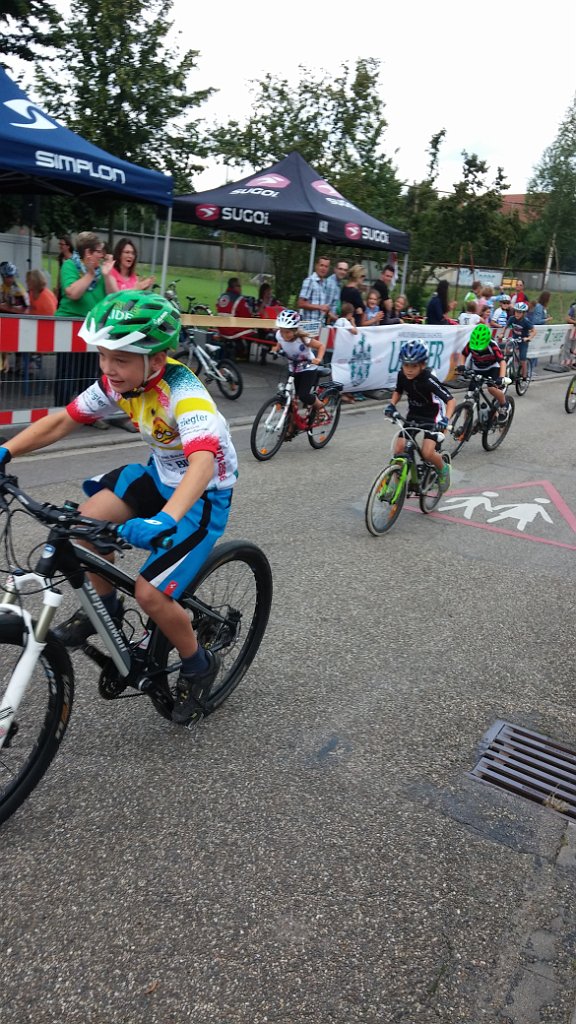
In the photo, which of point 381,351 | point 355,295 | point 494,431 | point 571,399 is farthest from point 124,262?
point 571,399

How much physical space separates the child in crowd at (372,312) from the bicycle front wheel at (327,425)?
195 inches

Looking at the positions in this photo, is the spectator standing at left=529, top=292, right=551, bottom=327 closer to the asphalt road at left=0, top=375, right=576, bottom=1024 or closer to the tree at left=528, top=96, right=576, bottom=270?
the asphalt road at left=0, top=375, right=576, bottom=1024

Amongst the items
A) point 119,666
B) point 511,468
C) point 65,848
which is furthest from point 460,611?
point 511,468

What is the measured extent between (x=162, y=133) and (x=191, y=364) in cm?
726

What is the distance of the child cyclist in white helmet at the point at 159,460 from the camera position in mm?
2893

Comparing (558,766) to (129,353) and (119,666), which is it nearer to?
(119,666)

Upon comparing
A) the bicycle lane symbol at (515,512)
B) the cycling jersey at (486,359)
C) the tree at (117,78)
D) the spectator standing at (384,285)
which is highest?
the tree at (117,78)

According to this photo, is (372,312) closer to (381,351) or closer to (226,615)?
(381,351)

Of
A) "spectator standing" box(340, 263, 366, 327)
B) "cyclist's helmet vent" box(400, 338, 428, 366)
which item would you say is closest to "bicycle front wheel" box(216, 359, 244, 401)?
"spectator standing" box(340, 263, 366, 327)

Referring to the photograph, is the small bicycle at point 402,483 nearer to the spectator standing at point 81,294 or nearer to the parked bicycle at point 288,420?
the parked bicycle at point 288,420

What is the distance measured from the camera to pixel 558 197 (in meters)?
63.0

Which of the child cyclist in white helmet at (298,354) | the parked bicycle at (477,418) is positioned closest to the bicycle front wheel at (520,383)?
the parked bicycle at (477,418)

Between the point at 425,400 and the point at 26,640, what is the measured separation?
558cm

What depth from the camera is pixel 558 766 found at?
154 inches
